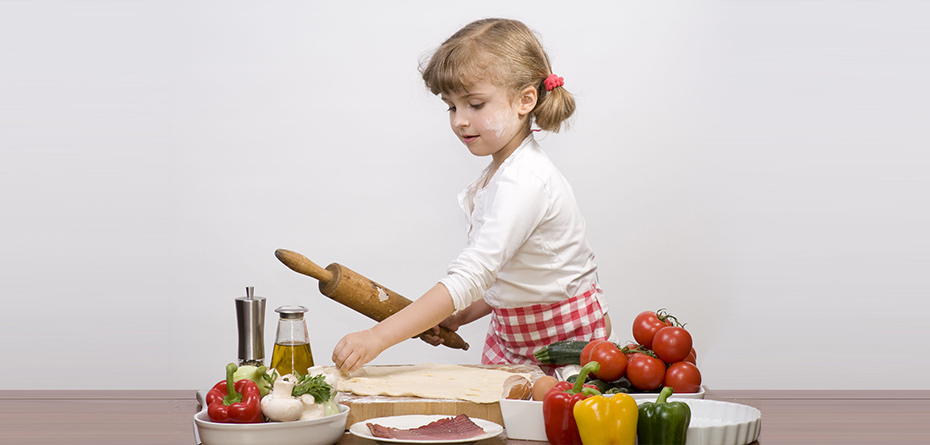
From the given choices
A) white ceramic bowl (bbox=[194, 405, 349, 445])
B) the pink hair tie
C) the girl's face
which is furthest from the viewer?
the pink hair tie

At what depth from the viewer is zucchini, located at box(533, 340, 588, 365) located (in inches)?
70.2

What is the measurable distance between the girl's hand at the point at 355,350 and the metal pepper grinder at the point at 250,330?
0.19 metres

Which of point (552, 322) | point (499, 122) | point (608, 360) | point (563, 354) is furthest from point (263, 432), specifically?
point (499, 122)

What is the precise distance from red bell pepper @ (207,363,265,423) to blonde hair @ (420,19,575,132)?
42.6 inches

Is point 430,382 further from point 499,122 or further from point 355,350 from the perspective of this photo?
point 499,122

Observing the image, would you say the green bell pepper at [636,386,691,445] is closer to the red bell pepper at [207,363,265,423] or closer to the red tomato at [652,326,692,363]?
the red tomato at [652,326,692,363]

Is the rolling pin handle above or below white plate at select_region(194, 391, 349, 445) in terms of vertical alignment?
above

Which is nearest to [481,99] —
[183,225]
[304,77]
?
[304,77]

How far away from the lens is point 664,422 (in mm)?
1312

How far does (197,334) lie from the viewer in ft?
11.1

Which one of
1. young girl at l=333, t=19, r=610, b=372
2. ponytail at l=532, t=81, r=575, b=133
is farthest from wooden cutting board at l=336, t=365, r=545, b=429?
ponytail at l=532, t=81, r=575, b=133

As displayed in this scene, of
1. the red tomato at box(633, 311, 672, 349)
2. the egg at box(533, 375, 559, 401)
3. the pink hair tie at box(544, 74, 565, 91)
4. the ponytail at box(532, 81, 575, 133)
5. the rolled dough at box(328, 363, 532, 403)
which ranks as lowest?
the rolled dough at box(328, 363, 532, 403)

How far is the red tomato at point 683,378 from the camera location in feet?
5.08

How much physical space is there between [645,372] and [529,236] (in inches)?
25.5
